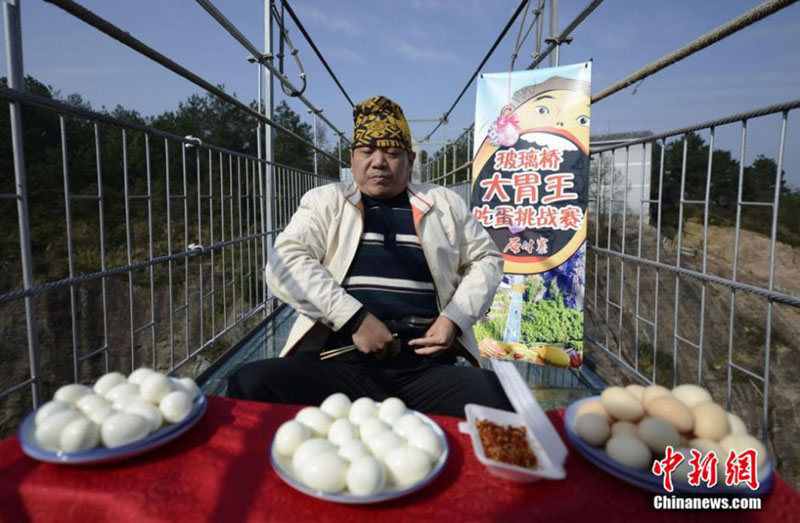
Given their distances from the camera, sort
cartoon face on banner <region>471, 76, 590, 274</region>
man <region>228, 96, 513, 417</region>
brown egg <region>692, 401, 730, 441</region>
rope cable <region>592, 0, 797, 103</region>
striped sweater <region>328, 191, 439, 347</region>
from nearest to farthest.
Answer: brown egg <region>692, 401, 730, 441</region>
rope cable <region>592, 0, 797, 103</region>
man <region>228, 96, 513, 417</region>
striped sweater <region>328, 191, 439, 347</region>
cartoon face on banner <region>471, 76, 590, 274</region>

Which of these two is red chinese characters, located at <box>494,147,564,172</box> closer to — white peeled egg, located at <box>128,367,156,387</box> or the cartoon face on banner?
the cartoon face on banner

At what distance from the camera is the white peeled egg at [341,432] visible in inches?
31.2

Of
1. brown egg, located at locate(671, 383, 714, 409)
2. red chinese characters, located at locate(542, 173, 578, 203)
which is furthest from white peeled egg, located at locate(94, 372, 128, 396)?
red chinese characters, located at locate(542, 173, 578, 203)

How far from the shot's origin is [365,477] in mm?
671

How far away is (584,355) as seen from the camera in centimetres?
294

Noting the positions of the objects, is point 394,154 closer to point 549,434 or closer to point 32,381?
point 549,434

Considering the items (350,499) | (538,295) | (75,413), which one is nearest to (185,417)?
(75,413)

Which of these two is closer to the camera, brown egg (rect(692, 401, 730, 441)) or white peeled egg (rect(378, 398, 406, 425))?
brown egg (rect(692, 401, 730, 441))

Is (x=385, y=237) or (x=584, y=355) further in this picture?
(x=584, y=355)

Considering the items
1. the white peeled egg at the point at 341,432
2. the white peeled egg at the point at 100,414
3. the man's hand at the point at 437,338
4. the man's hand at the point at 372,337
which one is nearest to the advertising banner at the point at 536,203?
the man's hand at the point at 437,338

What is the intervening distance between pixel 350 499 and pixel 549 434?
396mm

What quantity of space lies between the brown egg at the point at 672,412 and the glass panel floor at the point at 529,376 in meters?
1.44

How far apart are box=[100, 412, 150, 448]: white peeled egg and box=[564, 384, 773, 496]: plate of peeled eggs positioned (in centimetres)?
79

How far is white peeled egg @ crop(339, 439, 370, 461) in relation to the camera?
73 centimetres
